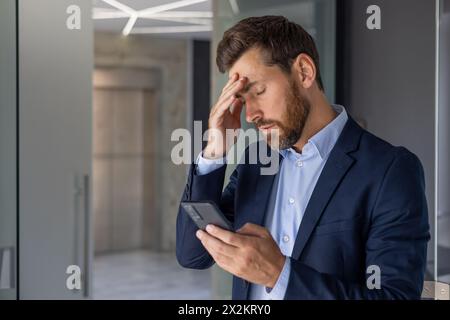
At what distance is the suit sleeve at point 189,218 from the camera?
129cm

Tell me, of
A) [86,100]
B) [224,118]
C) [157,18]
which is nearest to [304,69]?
[224,118]

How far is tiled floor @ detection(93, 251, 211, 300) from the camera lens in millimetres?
5246

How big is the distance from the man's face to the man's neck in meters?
0.03

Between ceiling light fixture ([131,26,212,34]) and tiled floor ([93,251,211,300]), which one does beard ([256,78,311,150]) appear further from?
ceiling light fixture ([131,26,212,34])

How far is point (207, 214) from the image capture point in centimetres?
111

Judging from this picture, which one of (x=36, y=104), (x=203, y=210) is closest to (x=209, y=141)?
(x=203, y=210)

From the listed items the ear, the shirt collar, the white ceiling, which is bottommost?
the shirt collar

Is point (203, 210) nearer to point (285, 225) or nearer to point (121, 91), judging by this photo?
point (285, 225)

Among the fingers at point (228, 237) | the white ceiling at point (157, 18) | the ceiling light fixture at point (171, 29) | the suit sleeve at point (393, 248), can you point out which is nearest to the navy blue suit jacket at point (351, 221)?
the suit sleeve at point (393, 248)

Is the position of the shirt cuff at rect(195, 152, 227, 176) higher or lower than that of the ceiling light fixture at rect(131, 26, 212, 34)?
lower

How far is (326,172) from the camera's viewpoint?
48.6 inches

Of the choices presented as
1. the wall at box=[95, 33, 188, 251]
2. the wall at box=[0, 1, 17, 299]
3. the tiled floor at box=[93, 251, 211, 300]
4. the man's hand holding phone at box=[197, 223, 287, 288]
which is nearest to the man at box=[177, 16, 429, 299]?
the man's hand holding phone at box=[197, 223, 287, 288]

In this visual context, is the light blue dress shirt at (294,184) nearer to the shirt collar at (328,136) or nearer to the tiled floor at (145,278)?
the shirt collar at (328,136)
